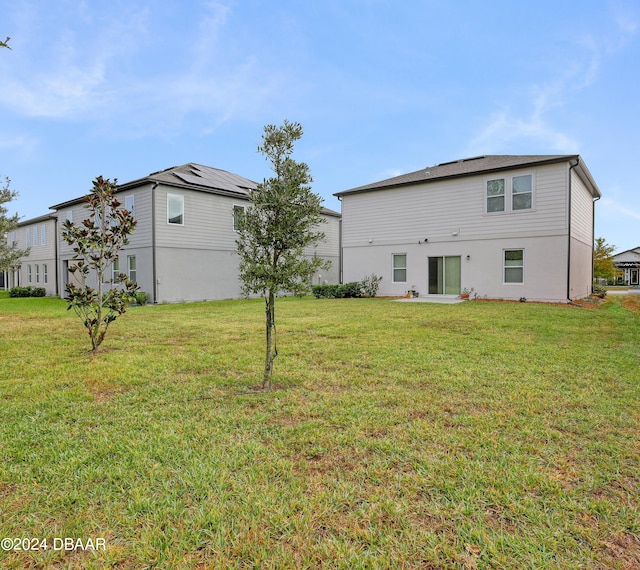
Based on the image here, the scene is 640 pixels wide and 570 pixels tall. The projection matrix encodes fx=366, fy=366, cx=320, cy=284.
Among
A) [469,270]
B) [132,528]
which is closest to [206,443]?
[132,528]

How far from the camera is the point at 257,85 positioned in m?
17.2

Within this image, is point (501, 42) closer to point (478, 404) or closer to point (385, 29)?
point (385, 29)

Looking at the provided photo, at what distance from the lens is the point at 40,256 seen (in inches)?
1013

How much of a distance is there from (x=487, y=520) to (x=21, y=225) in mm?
34697

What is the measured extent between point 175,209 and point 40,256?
15.5 metres

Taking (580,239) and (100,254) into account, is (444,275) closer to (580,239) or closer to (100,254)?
(580,239)

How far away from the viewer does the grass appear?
1.92m

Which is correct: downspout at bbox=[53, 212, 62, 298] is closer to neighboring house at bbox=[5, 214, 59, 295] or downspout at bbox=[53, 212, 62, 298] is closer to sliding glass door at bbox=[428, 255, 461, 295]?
neighboring house at bbox=[5, 214, 59, 295]

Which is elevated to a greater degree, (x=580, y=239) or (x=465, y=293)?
(x=580, y=239)

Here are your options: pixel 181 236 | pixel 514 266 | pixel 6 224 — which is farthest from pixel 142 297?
pixel 514 266

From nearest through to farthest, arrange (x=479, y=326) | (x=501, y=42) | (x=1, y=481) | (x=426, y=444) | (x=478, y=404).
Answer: (x=1, y=481) < (x=426, y=444) < (x=478, y=404) < (x=479, y=326) < (x=501, y=42)

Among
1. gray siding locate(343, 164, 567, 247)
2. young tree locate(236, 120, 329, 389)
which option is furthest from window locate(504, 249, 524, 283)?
young tree locate(236, 120, 329, 389)

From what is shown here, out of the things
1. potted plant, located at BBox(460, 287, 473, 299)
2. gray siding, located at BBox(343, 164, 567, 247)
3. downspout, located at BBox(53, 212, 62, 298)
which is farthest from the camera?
downspout, located at BBox(53, 212, 62, 298)

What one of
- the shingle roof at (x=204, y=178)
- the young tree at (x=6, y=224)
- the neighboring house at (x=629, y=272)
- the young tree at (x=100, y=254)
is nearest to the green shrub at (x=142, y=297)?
the young tree at (x=6, y=224)
